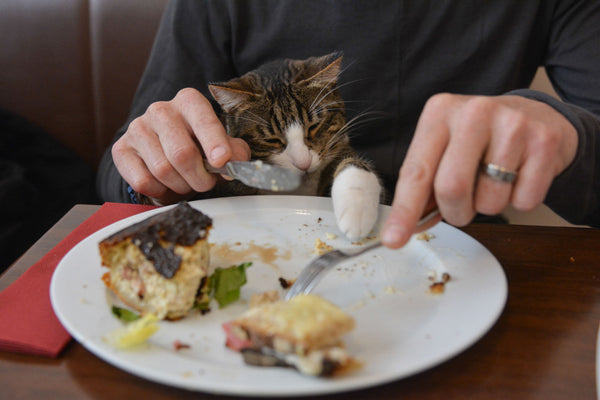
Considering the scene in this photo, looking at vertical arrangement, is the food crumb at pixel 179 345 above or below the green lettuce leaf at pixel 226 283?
above

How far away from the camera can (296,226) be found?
903 millimetres

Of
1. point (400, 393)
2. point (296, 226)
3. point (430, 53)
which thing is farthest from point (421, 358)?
point (430, 53)

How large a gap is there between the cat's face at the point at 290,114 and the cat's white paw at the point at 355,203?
0.22m

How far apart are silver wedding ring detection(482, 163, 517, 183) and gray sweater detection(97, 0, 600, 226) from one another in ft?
2.39

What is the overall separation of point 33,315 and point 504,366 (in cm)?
62

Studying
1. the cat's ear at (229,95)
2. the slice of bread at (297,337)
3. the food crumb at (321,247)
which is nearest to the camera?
the slice of bread at (297,337)

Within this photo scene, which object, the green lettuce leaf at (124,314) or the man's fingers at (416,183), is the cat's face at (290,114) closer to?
the man's fingers at (416,183)

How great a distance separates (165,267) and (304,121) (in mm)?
675

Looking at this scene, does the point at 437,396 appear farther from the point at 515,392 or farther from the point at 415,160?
the point at 415,160

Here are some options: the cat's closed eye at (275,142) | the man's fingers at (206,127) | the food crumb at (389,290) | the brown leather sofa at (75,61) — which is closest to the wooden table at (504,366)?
the food crumb at (389,290)

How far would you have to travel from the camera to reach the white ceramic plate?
1.56 feet

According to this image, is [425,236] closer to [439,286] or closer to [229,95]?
[439,286]

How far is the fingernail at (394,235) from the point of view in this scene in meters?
0.63

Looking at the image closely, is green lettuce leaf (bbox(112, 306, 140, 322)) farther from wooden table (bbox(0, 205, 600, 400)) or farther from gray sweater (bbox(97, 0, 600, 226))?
gray sweater (bbox(97, 0, 600, 226))
